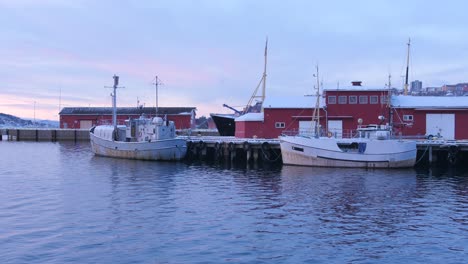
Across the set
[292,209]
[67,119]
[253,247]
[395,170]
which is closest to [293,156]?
[395,170]

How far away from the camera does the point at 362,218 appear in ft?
68.5

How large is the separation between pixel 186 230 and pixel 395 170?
24857 mm

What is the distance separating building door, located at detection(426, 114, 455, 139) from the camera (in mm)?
50094

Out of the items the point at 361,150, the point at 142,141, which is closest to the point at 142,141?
the point at 142,141

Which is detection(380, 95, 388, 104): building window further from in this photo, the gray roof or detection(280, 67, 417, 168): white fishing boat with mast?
the gray roof

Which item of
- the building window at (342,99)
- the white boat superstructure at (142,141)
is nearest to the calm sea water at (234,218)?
the white boat superstructure at (142,141)

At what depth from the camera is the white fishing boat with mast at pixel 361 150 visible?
130 feet

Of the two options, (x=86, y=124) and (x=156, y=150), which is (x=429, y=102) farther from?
(x=86, y=124)

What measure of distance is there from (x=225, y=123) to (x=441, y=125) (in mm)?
29339

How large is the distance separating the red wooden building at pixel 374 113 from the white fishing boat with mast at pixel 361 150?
336 inches

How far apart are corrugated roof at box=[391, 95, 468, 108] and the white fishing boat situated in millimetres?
21516

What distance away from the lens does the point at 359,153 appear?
Result: 39969 mm

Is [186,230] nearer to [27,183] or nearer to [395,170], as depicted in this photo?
[27,183]

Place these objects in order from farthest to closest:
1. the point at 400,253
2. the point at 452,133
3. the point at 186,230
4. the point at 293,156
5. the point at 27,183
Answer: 1. the point at 452,133
2. the point at 293,156
3. the point at 27,183
4. the point at 186,230
5. the point at 400,253
